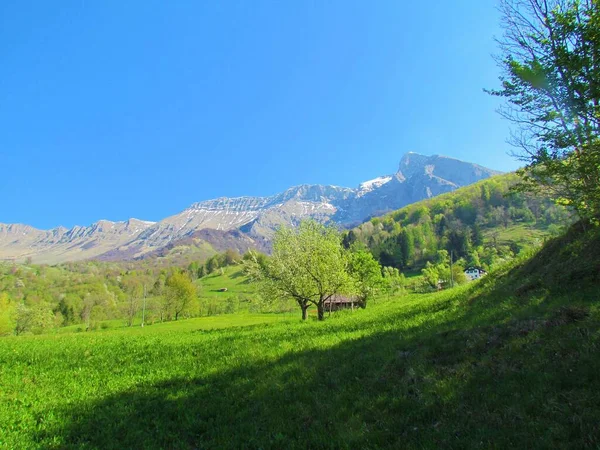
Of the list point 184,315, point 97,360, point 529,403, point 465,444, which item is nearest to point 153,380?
point 97,360

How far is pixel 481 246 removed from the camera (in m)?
182

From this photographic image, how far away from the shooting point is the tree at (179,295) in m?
115

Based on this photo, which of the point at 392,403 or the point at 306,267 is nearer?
the point at 392,403

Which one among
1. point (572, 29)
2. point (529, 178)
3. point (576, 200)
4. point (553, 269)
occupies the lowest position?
point (553, 269)

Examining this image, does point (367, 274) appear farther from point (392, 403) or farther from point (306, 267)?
point (392, 403)

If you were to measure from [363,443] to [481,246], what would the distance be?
650 feet

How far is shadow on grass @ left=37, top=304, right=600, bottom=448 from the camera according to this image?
6445mm

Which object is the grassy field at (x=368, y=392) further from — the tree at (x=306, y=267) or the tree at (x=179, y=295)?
the tree at (x=179, y=295)

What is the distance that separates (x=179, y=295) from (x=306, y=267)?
86850 mm

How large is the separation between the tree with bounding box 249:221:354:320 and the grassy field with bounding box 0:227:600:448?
23.4m

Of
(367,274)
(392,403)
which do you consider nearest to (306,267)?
(367,274)

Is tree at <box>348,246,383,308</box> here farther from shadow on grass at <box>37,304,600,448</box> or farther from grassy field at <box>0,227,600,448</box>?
shadow on grass at <box>37,304,600,448</box>

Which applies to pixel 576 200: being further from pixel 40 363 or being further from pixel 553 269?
pixel 40 363

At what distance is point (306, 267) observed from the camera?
4041 centimetres
